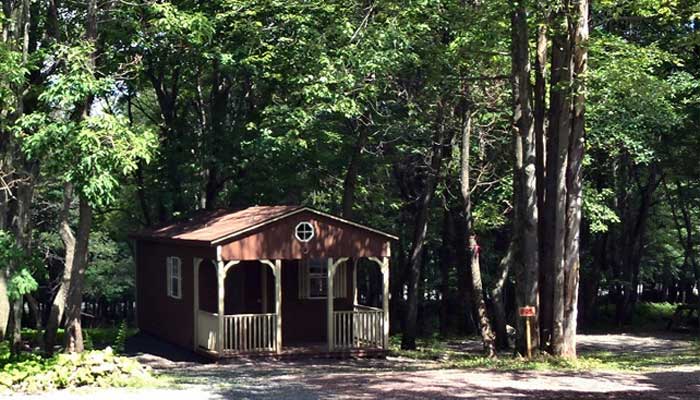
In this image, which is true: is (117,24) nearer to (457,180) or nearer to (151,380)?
(151,380)

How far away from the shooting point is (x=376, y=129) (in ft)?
80.9

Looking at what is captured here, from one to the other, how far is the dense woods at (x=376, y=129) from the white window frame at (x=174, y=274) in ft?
7.28

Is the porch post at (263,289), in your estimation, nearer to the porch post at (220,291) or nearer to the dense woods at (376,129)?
the porch post at (220,291)

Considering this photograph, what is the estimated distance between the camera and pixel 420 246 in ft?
80.5

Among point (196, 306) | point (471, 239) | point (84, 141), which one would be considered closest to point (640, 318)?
point (471, 239)

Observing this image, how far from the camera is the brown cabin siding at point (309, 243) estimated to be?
19203mm

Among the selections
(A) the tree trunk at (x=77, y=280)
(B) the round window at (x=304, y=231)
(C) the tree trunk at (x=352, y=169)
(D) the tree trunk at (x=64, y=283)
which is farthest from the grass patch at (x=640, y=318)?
(A) the tree trunk at (x=77, y=280)

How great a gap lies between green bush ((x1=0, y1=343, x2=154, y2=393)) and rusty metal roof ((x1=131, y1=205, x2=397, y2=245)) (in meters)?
5.15

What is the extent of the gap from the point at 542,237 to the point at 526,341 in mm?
2149

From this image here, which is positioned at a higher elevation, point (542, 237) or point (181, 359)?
point (542, 237)

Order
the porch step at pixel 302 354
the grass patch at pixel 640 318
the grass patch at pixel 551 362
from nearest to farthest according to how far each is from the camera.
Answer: the grass patch at pixel 551 362 → the porch step at pixel 302 354 → the grass patch at pixel 640 318

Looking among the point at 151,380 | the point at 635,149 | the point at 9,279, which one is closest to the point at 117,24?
the point at 9,279

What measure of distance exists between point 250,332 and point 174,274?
13.4ft

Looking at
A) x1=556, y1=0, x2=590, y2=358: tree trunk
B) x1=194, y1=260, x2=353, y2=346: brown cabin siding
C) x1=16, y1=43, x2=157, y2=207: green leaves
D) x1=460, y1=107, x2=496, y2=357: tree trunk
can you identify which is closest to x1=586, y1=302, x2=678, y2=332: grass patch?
x1=460, y1=107, x2=496, y2=357: tree trunk
